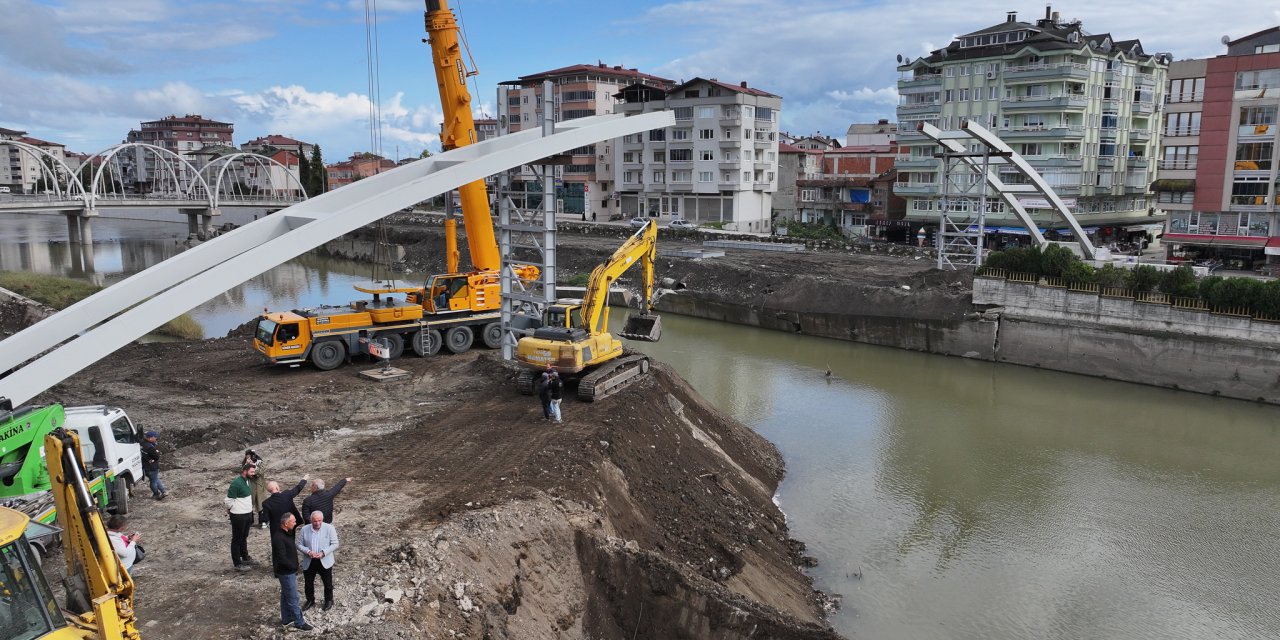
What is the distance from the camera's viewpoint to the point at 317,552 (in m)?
7.53

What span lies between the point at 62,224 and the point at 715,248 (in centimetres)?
7506

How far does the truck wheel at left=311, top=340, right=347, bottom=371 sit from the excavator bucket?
6971 mm

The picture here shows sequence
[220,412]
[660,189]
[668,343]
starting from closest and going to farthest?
1. [220,412]
2. [668,343]
3. [660,189]

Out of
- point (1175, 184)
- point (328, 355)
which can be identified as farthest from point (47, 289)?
point (1175, 184)

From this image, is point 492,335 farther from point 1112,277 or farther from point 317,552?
point 1112,277

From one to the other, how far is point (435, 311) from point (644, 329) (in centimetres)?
586

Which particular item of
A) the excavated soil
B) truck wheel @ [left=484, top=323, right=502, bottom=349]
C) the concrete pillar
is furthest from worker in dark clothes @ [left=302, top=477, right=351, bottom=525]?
the concrete pillar

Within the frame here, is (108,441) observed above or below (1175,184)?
below

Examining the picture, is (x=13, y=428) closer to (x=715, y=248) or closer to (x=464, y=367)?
(x=464, y=367)

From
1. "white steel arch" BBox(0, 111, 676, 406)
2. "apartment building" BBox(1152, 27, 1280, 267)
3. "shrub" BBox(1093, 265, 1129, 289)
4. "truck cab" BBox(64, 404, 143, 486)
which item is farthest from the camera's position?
"apartment building" BBox(1152, 27, 1280, 267)

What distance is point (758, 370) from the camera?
1023 inches

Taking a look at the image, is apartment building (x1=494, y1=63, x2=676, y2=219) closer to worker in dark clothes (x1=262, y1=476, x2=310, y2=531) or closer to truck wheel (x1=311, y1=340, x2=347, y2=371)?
truck wheel (x1=311, y1=340, x2=347, y2=371)

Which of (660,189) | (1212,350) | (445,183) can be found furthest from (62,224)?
(1212,350)

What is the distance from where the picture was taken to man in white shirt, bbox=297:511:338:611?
7.53 meters
